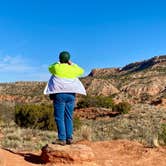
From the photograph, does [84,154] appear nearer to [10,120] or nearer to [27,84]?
[10,120]

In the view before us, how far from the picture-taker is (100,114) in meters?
36.9

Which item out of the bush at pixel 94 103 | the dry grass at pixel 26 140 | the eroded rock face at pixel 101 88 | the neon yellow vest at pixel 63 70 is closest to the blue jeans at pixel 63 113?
the neon yellow vest at pixel 63 70

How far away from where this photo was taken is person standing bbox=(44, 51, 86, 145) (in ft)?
32.0

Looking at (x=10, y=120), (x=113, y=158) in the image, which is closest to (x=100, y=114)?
(x=10, y=120)

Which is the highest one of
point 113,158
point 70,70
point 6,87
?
point 6,87

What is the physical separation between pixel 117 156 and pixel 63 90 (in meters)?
2.36

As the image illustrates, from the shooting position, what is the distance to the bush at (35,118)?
79.9 ft

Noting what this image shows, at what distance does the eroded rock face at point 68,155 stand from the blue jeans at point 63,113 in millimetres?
242

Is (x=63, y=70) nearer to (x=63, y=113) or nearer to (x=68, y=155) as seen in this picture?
→ (x=63, y=113)

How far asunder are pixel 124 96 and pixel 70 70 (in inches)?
2276

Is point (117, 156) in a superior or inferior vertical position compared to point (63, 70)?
inferior

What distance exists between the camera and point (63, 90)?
9742 millimetres

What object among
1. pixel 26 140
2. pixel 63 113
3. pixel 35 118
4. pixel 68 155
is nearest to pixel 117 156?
pixel 68 155

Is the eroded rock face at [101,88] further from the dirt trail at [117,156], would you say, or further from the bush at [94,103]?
the dirt trail at [117,156]
